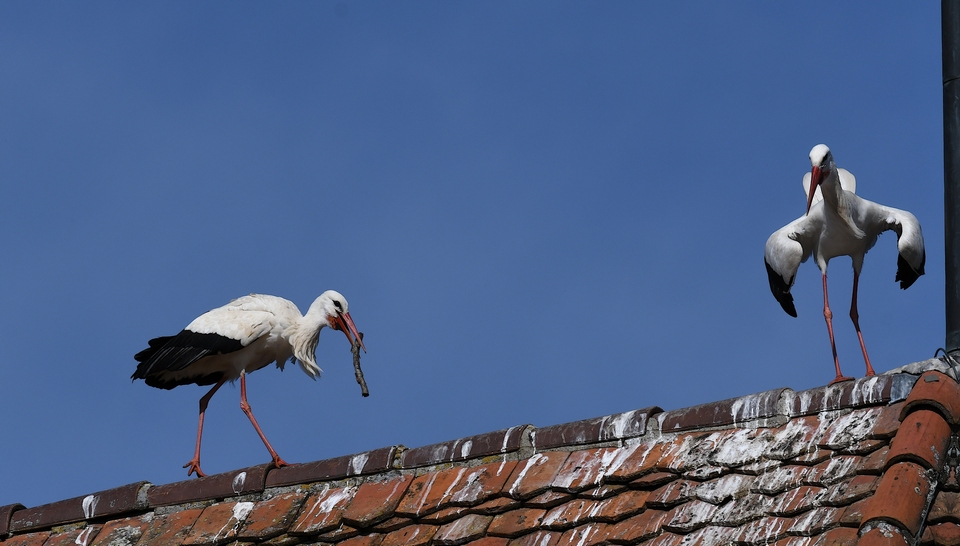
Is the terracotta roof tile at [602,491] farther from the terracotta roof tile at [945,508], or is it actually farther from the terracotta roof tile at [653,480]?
the terracotta roof tile at [945,508]

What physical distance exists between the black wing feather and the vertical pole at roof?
5673 mm

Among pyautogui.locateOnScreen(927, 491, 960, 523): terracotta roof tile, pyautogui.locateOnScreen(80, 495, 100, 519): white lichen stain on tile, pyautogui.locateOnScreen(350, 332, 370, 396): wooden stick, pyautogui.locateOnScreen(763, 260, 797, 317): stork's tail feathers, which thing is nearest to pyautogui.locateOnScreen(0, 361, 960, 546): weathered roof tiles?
pyautogui.locateOnScreen(927, 491, 960, 523): terracotta roof tile

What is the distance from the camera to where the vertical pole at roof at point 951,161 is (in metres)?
4.77

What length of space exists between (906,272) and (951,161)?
116 inches

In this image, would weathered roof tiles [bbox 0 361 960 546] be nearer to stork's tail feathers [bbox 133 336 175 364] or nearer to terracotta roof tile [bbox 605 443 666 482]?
terracotta roof tile [bbox 605 443 666 482]

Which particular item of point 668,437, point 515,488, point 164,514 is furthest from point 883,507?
point 164,514

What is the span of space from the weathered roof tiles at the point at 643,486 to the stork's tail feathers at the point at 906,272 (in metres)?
3.55

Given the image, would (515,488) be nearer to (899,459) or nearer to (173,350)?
(899,459)

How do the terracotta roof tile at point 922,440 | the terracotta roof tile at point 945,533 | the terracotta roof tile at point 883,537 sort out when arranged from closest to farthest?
the terracotta roof tile at point 883,537, the terracotta roof tile at point 945,533, the terracotta roof tile at point 922,440

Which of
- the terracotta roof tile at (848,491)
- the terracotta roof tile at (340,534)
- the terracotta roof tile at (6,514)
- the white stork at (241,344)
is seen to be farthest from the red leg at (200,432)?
the terracotta roof tile at (848,491)

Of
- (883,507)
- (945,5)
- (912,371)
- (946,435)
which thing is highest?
(945,5)

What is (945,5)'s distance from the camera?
17.6ft

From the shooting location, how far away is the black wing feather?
9250 millimetres

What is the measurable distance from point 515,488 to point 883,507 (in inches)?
63.3
